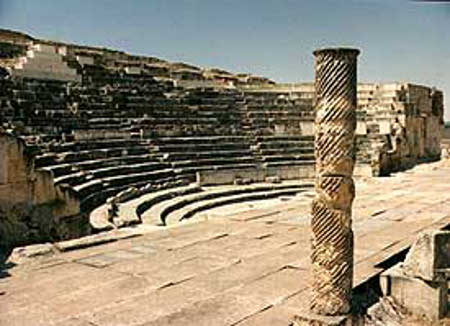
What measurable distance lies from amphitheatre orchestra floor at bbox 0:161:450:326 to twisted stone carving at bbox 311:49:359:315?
45cm

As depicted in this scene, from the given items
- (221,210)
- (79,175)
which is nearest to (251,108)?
(221,210)

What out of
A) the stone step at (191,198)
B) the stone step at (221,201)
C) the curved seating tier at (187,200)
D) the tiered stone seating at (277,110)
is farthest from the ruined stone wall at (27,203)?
the tiered stone seating at (277,110)

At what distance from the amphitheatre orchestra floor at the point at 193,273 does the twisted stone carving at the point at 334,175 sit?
1.48 feet

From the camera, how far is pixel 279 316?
14.4 ft

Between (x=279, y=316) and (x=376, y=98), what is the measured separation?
56.2 feet

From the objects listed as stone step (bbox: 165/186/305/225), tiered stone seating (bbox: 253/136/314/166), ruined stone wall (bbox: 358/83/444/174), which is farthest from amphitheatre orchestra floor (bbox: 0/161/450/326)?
ruined stone wall (bbox: 358/83/444/174)

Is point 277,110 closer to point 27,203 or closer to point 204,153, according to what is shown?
point 204,153

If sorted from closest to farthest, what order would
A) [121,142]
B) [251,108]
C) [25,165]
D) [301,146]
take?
[25,165], [121,142], [301,146], [251,108]

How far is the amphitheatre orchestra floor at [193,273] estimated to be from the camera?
4.49m

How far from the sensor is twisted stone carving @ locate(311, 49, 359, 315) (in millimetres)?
4449

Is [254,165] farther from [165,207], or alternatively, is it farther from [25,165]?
[25,165]

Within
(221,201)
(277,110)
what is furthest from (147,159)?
(277,110)

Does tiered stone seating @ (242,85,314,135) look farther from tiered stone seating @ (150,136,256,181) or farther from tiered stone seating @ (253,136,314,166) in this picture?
tiered stone seating @ (150,136,256,181)

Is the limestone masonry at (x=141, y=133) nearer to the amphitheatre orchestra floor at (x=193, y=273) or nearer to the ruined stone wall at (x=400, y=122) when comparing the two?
the ruined stone wall at (x=400, y=122)
